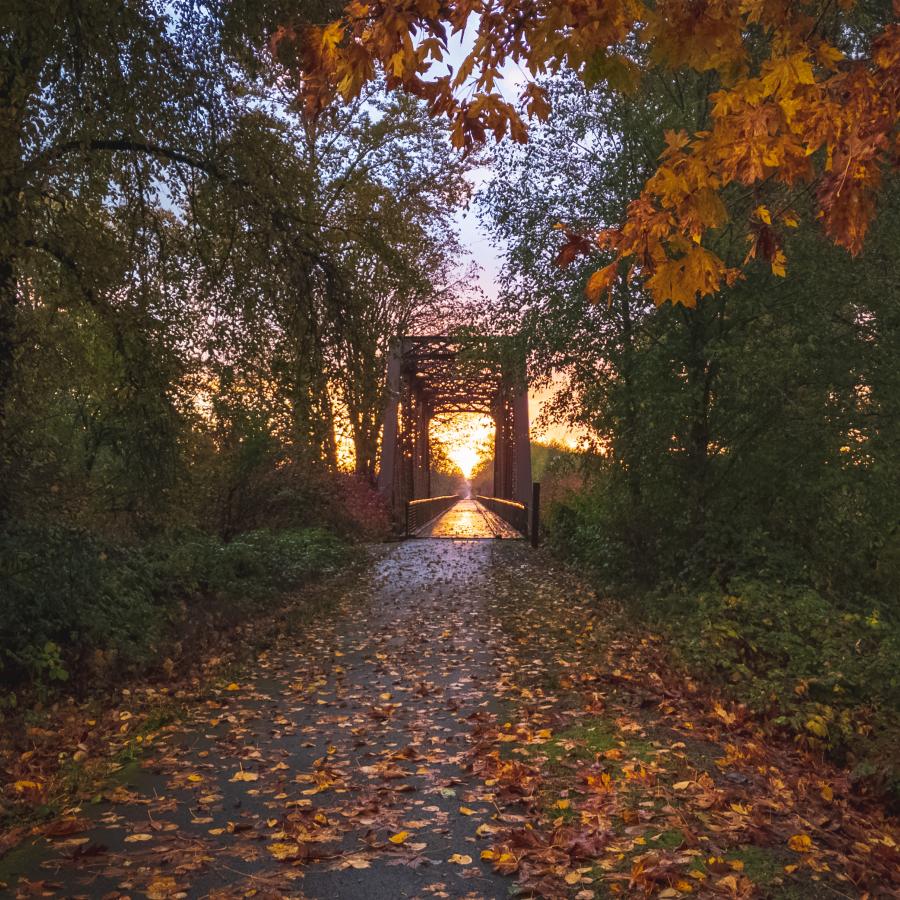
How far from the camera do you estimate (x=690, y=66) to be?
371cm

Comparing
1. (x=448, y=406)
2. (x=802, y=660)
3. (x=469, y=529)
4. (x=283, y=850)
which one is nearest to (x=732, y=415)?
(x=802, y=660)

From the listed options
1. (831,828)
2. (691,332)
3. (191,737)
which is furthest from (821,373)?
(191,737)

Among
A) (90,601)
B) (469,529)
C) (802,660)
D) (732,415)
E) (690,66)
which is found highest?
(690,66)

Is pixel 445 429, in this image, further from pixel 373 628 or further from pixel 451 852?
pixel 451 852

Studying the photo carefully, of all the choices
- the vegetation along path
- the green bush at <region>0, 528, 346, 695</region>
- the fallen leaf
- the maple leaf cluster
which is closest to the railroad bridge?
the green bush at <region>0, 528, 346, 695</region>

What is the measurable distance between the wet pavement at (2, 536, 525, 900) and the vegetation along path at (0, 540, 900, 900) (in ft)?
0.04

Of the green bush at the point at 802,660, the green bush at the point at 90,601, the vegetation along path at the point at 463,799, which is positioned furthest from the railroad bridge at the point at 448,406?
the vegetation along path at the point at 463,799

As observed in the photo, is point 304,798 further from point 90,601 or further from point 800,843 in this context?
point 90,601

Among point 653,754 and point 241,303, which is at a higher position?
point 241,303

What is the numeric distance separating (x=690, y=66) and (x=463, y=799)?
358cm

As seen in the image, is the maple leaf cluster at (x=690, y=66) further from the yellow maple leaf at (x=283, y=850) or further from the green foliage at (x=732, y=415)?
the green foliage at (x=732, y=415)

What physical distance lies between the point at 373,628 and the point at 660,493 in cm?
374

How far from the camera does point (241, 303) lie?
8.23 m

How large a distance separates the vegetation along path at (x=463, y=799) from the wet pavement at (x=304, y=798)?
0.01 m
